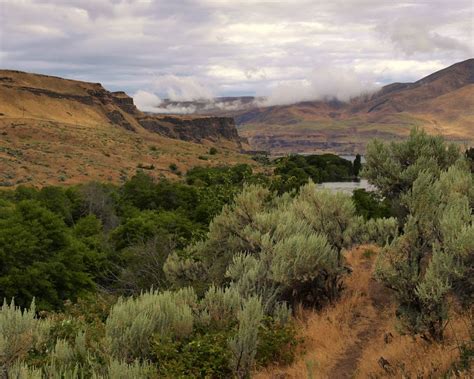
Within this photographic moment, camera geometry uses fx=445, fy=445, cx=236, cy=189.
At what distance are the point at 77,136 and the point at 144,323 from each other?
88.6 metres

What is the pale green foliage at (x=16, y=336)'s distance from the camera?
267 inches

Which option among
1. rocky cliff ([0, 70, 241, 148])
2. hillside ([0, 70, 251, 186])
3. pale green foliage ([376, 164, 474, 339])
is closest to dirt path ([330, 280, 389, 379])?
pale green foliage ([376, 164, 474, 339])

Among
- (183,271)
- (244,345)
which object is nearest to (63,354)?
(244,345)

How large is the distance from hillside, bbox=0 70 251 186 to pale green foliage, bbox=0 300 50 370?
52.6 m

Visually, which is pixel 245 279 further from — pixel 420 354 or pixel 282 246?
pixel 420 354

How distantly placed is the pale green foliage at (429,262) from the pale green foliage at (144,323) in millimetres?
4008

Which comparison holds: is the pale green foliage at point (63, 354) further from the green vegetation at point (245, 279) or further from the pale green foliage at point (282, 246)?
the pale green foliage at point (282, 246)

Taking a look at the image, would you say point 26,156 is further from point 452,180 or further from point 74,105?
point 74,105

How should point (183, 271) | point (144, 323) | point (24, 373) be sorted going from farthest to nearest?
1. point (183, 271)
2. point (144, 323)
3. point (24, 373)

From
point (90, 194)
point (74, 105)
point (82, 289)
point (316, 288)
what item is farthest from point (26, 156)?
point (74, 105)

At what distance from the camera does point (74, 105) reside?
140 metres

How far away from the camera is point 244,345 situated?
7.91 metres

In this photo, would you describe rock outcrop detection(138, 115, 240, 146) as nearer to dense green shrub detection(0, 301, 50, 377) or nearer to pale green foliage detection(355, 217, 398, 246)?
pale green foliage detection(355, 217, 398, 246)

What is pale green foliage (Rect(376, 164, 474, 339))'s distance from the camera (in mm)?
7633
